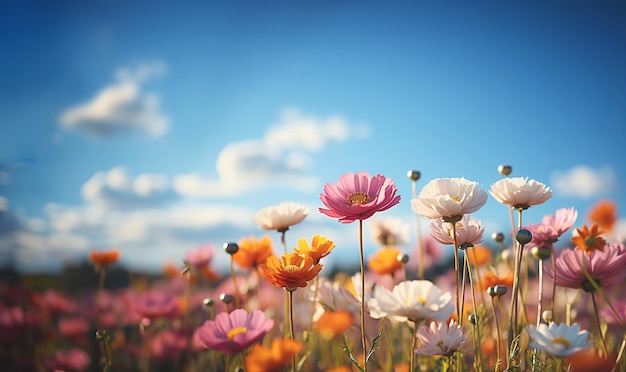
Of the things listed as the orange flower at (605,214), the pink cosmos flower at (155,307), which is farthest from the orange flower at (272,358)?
the orange flower at (605,214)

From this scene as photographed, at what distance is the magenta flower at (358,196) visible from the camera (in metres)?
0.90

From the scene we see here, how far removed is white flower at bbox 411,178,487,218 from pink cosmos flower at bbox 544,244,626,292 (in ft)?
0.94

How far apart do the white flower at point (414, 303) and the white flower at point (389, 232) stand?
33.0 inches

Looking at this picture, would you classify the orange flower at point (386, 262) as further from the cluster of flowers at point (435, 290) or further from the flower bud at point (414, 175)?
the flower bud at point (414, 175)

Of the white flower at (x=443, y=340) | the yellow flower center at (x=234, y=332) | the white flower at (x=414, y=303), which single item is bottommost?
the white flower at (x=443, y=340)

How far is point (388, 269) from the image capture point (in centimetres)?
134

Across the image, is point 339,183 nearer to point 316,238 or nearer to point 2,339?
point 316,238

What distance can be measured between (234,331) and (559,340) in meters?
0.50

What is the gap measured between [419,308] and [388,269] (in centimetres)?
54

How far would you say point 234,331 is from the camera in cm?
86

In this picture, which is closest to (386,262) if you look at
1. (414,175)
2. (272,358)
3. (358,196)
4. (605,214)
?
(414,175)

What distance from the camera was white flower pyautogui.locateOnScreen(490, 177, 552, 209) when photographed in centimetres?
99

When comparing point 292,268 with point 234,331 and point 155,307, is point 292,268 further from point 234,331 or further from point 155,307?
point 155,307

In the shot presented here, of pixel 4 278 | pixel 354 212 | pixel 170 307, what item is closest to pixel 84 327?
pixel 170 307
